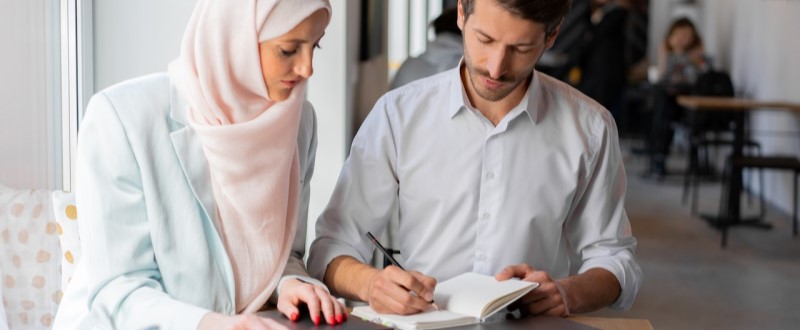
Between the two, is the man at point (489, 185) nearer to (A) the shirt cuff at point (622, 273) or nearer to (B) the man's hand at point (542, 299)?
(A) the shirt cuff at point (622, 273)

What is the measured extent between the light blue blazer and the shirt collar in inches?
25.2

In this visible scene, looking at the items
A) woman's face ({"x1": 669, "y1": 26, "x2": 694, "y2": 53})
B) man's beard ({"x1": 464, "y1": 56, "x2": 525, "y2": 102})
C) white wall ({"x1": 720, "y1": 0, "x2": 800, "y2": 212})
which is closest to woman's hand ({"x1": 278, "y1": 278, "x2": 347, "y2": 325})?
man's beard ({"x1": 464, "y1": 56, "x2": 525, "y2": 102})

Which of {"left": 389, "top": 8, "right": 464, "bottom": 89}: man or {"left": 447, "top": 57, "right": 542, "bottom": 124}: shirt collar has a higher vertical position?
{"left": 447, "top": 57, "right": 542, "bottom": 124}: shirt collar

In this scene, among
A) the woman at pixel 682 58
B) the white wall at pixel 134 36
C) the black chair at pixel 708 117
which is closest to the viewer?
the white wall at pixel 134 36

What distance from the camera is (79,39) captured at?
2.69 meters

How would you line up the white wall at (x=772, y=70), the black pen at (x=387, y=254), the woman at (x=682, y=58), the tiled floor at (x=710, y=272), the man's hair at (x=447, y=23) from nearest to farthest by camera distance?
the black pen at (x=387, y=254)
the man's hair at (x=447, y=23)
the tiled floor at (x=710, y=272)
the white wall at (x=772, y=70)
the woman at (x=682, y=58)

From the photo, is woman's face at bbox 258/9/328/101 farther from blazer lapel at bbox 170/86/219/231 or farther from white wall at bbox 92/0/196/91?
white wall at bbox 92/0/196/91

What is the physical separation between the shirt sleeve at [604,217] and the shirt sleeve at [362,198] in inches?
16.0

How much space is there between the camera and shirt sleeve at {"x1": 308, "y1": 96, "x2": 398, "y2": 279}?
225cm

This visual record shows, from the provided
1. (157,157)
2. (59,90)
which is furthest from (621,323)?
(59,90)

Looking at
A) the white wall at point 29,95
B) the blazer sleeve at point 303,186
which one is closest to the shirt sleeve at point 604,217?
the blazer sleeve at point 303,186

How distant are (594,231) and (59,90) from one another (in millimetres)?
1239

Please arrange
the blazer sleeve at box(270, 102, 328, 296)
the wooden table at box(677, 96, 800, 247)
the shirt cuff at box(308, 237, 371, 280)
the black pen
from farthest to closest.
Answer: the wooden table at box(677, 96, 800, 247)
the shirt cuff at box(308, 237, 371, 280)
the blazer sleeve at box(270, 102, 328, 296)
the black pen

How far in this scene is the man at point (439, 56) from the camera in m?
4.84
